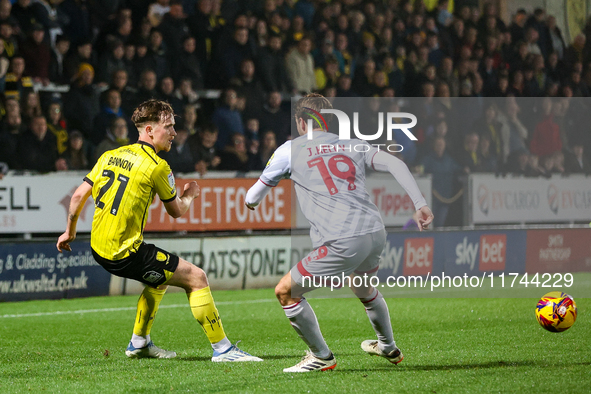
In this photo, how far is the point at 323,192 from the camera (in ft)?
18.1

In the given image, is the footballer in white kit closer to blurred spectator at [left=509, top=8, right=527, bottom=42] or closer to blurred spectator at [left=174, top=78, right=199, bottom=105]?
blurred spectator at [left=174, top=78, right=199, bottom=105]

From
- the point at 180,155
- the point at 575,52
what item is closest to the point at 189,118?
the point at 180,155

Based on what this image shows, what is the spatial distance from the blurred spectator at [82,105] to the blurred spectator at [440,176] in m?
6.08

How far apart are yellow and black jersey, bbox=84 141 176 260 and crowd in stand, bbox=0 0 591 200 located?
555 centimetres

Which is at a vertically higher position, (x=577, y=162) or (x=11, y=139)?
(x=11, y=139)

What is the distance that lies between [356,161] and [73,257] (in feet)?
21.8

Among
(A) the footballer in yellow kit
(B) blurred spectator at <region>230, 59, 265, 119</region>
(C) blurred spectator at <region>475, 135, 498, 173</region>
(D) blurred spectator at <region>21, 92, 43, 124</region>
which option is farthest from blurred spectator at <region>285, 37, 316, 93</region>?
(A) the footballer in yellow kit

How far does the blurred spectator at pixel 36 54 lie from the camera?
1163cm

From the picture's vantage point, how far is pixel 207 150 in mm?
Result: 12625

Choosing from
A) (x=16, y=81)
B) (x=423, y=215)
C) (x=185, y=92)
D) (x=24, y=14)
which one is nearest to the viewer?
(x=423, y=215)

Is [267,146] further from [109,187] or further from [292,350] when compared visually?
[109,187]

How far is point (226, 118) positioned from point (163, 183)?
23.9 ft

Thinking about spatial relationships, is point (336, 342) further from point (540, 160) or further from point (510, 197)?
point (540, 160)

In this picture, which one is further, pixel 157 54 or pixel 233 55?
pixel 233 55
